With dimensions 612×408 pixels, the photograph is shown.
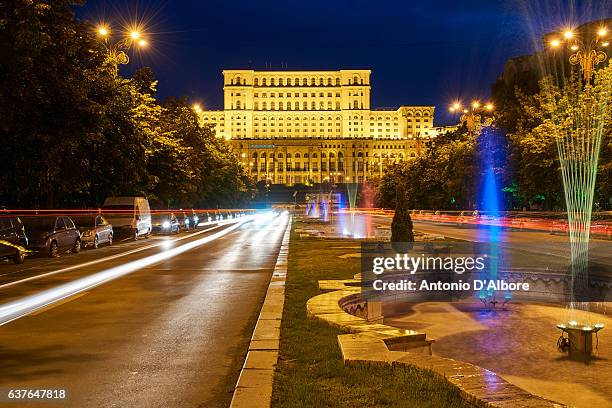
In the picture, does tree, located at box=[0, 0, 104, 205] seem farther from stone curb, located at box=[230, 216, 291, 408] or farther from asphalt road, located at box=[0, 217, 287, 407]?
stone curb, located at box=[230, 216, 291, 408]

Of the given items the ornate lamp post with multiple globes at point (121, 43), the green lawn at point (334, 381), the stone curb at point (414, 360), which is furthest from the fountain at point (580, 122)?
the green lawn at point (334, 381)

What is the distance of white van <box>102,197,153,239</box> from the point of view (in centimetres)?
3581

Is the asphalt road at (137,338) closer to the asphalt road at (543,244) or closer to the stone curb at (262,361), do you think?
the stone curb at (262,361)

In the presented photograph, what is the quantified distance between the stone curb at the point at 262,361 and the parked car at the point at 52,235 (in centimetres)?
1484

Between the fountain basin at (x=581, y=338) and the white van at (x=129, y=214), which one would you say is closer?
the fountain basin at (x=581, y=338)

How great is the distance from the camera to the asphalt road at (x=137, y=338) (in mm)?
6473

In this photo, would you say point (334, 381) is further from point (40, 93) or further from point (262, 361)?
point (40, 93)

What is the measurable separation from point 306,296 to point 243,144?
189733 millimetres

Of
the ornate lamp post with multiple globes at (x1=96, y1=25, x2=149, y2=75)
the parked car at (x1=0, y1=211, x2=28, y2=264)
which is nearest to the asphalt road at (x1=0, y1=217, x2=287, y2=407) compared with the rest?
the parked car at (x1=0, y1=211, x2=28, y2=264)

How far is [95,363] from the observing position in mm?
7469

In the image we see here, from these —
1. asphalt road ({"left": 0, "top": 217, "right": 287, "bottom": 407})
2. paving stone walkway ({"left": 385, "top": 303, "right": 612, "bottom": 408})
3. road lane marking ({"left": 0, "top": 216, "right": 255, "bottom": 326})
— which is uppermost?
asphalt road ({"left": 0, "top": 217, "right": 287, "bottom": 407})

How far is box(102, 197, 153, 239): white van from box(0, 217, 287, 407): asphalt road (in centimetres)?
1815

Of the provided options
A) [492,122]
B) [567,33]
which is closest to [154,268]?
[567,33]

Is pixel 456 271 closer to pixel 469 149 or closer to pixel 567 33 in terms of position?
pixel 567 33
